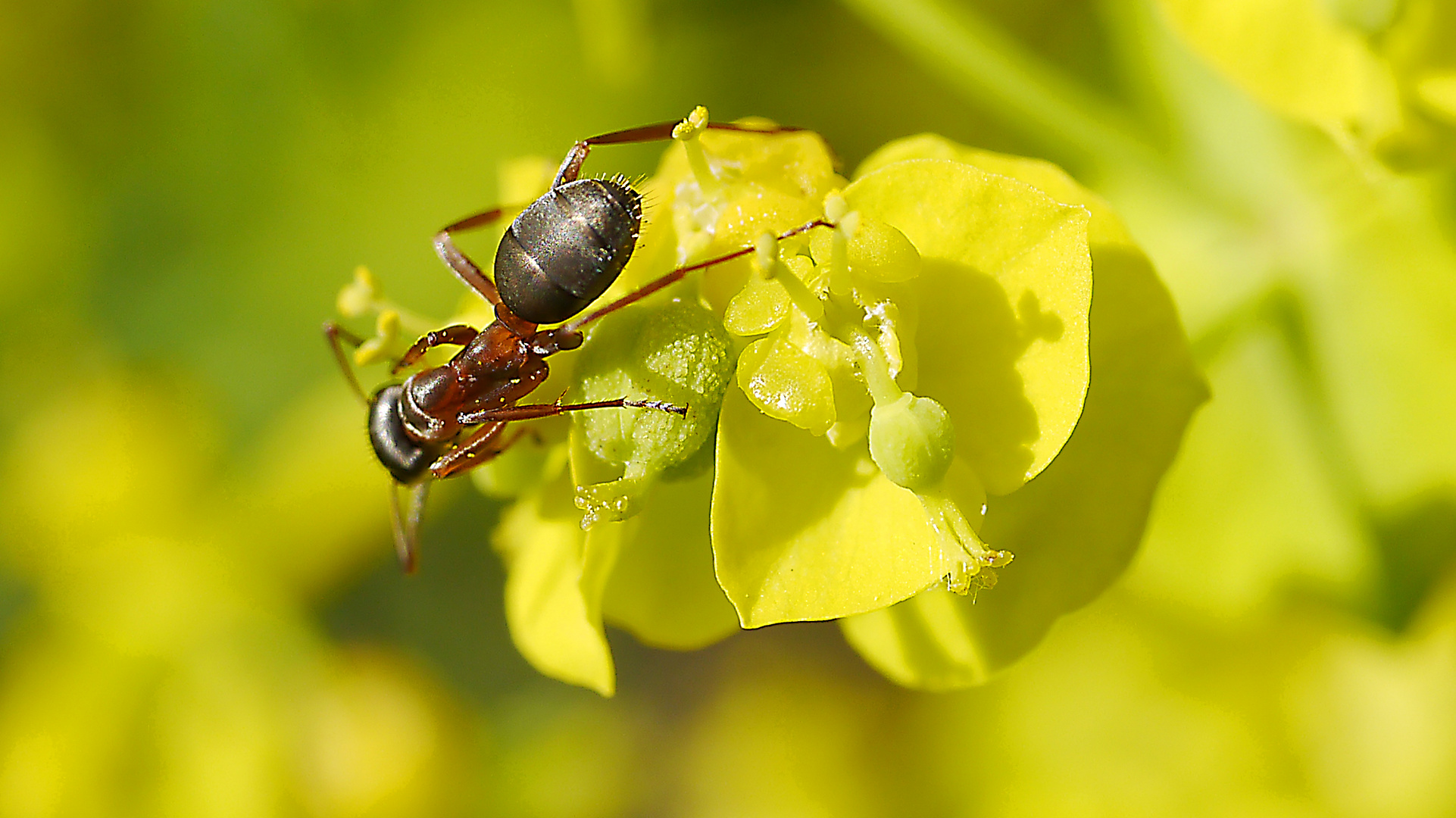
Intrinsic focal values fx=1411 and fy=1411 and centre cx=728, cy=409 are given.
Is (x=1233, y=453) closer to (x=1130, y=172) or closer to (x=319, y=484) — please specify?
(x=1130, y=172)

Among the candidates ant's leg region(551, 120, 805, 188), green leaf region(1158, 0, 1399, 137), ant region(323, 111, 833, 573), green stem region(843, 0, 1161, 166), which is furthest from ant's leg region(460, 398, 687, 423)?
green stem region(843, 0, 1161, 166)

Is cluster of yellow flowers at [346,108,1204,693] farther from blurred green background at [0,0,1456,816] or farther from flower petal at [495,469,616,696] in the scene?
blurred green background at [0,0,1456,816]

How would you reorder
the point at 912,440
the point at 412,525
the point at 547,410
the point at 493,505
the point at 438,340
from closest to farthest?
the point at 912,440
the point at 547,410
the point at 438,340
the point at 412,525
the point at 493,505

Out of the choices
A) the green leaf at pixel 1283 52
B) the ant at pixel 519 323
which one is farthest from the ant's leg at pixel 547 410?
the green leaf at pixel 1283 52

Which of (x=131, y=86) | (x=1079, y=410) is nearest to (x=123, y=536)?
(x=131, y=86)

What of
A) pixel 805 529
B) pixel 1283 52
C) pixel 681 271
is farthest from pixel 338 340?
pixel 1283 52

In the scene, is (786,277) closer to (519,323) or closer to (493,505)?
(519,323)
